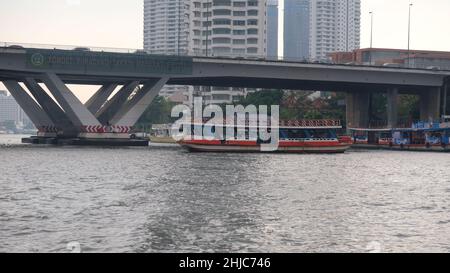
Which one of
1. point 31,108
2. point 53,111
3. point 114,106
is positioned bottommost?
point 53,111

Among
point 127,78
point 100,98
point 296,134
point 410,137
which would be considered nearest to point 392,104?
point 410,137

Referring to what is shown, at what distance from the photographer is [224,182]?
4428cm

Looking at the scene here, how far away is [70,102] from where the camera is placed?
88.9 meters

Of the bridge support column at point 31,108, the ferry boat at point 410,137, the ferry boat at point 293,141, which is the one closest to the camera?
the ferry boat at point 293,141

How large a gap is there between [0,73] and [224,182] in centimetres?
5244

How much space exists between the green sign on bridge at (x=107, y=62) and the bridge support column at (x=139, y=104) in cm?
237

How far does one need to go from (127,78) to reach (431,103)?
48.4 m

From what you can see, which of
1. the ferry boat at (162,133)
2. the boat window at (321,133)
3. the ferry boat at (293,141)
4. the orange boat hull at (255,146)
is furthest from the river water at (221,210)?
the ferry boat at (162,133)

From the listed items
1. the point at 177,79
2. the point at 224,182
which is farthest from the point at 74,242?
the point at 177,79

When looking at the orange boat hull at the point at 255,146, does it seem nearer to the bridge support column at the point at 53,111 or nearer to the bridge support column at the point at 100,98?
the bridge support column at the point at 100,98

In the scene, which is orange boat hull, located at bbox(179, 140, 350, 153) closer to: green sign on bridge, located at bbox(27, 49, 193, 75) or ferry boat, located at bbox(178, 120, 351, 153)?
ferry boat, located at bbox(178, 120, 351, 153)

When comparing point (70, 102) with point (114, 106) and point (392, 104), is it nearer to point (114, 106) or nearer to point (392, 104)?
point (114, 106)

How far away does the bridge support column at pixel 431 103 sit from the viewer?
4222 inches

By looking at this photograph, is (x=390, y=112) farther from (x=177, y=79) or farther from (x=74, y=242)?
(x=74, y=242)
